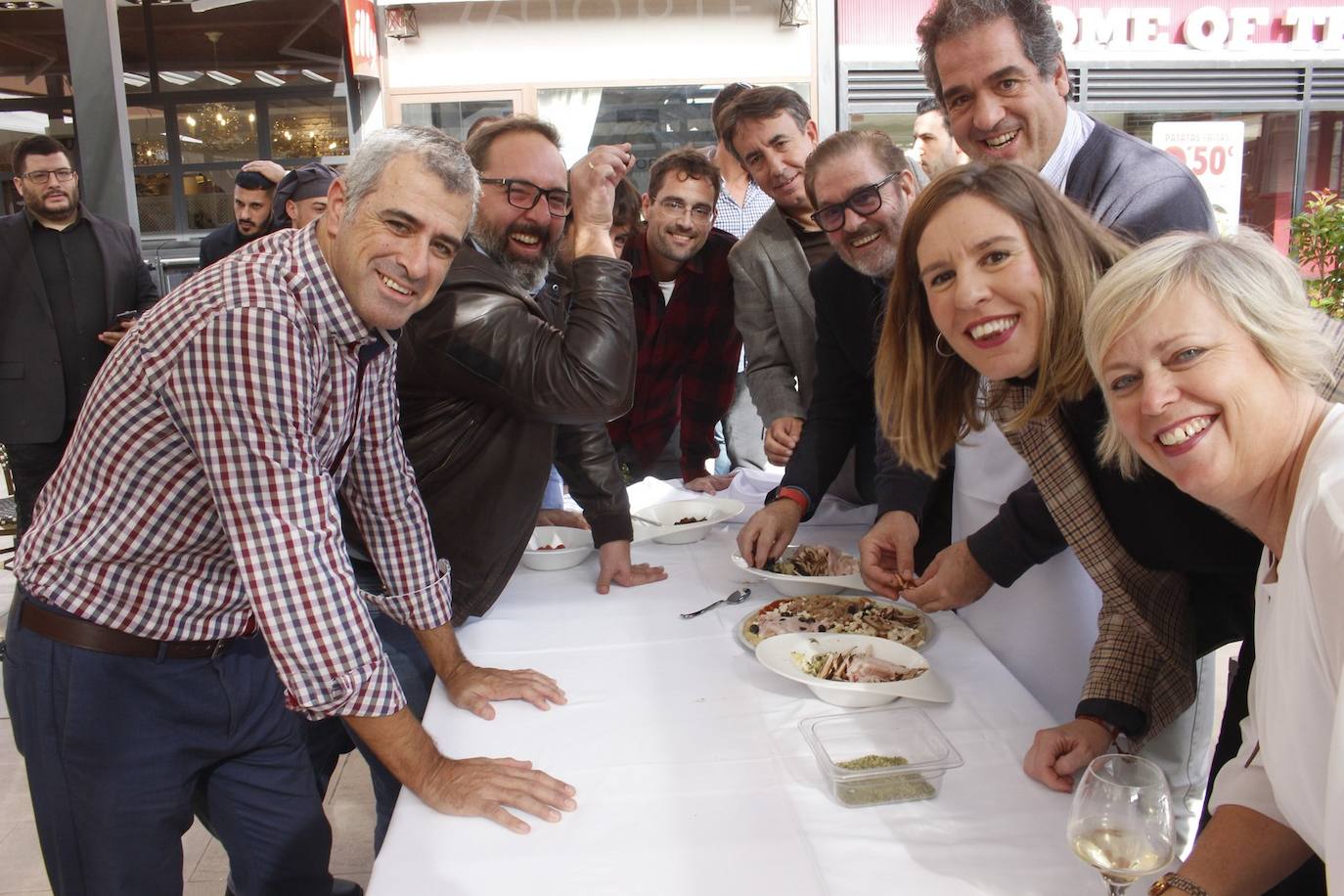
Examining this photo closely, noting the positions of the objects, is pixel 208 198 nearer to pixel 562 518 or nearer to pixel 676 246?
pixel 676 246

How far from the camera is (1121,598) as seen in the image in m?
1.53

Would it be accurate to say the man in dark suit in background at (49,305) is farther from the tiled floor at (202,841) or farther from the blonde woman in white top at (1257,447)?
the blonde woman in white top at (1257,447)

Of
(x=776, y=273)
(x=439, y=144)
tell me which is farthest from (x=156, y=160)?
(x=439, y=144)

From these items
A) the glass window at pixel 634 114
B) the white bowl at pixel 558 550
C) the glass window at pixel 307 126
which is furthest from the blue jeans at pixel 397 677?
the glass window at pixel 307 126

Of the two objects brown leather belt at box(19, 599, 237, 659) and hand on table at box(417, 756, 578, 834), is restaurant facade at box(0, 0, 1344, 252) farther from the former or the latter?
hand on table at box(417, 756, 578, 834)

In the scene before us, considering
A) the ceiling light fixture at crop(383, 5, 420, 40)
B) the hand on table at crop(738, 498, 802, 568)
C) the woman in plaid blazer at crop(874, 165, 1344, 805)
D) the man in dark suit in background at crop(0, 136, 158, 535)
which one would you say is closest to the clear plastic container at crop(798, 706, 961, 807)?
the woman in plaid blazer at crop(874, 165, 1344, 805)

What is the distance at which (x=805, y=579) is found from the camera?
81.0 inches

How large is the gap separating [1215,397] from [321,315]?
117 cm

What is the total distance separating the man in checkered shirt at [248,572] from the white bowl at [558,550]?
1.81 feet

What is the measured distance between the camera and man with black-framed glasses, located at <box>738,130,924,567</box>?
2398 mm

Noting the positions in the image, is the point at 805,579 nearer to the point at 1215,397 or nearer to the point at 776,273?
the point at 1215,397

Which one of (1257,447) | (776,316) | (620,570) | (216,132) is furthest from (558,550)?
(216,132)

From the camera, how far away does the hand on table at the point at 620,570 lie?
224cm

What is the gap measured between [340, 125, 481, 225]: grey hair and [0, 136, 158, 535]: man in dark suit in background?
3043mm
